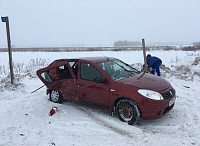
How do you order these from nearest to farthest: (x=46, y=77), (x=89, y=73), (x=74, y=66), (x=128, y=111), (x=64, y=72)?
(x=128, y=111), (x=89, y=73), (x=74, y=66), (x=64, y=72), (x=46, y=77)

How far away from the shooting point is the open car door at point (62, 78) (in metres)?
5.03

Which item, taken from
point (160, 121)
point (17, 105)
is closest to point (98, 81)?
point (160, 121)

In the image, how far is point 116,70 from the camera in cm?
477

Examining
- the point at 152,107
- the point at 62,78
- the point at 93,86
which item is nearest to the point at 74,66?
the point at 62,78

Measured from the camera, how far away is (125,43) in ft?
389

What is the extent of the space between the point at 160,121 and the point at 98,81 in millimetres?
1905

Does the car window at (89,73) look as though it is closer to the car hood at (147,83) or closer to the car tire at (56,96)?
the car hood at (147,83)

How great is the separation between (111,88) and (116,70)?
30.3 inches

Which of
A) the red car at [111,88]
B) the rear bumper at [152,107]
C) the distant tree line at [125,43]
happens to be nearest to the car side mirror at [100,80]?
the red car at [111,88]

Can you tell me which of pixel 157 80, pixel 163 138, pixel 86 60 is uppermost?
pixel 86 60

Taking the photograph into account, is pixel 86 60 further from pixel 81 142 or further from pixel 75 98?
pixel 81 142

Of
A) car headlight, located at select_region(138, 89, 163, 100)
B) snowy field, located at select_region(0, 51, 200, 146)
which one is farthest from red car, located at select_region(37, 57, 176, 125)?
snowy field, located at select_region(0, 51, 200, 146)

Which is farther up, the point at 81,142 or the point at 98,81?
the point at 98,81

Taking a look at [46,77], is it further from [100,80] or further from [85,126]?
[85,126]
